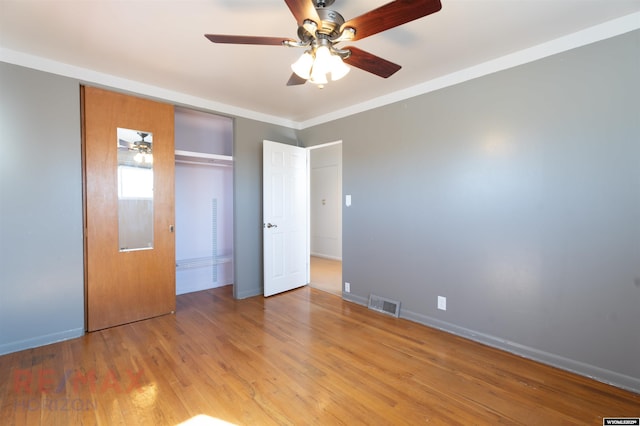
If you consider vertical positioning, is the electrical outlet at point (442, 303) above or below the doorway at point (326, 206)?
below

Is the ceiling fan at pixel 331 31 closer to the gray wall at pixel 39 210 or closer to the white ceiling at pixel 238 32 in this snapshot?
the white ceiling at pixel 238 32

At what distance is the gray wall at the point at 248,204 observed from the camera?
3926mm

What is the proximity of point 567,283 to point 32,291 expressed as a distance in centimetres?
454

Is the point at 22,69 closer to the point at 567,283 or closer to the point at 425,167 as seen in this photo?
the point at 425,167

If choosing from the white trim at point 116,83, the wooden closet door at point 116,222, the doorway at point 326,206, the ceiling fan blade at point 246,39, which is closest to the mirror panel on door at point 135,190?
the wooden closet door at point 116,222

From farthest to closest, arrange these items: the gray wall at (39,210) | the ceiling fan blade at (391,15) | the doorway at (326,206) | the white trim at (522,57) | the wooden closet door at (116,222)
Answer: the doorway at (326,206) → the wooden closet door at (116,222) → the gray wall at (39,210) → the white trim at (522,57) → the ceiling fan blade at (391,15)

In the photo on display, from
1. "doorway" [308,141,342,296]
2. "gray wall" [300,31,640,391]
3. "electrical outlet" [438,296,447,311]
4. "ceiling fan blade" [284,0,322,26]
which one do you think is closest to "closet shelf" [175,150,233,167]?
"gray wall" [300,31,640,391]

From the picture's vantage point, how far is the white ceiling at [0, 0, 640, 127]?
74.7 inches

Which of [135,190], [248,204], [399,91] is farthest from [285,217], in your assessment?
[399,91]

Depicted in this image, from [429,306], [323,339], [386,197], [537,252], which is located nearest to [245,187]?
[386,197]

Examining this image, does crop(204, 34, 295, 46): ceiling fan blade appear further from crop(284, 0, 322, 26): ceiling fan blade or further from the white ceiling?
the white ceiling

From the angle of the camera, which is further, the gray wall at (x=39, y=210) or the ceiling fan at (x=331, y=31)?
the gray wall at (x=39, y=210)

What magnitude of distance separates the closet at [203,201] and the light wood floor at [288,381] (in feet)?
4.19

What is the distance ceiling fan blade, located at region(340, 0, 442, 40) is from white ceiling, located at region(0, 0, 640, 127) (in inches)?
16.9
